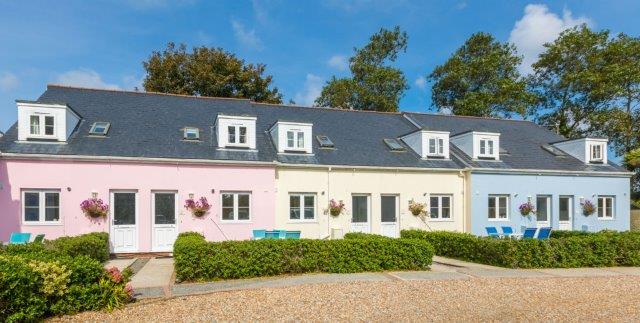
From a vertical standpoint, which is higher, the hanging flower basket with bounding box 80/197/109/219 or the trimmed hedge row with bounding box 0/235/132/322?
the hanging flower basket with bounding box 80/197/109/219

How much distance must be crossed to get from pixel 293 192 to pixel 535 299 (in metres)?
10.7

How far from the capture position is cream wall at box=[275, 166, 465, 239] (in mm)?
17766

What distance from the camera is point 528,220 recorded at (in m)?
20.5

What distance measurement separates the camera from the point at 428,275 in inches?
441

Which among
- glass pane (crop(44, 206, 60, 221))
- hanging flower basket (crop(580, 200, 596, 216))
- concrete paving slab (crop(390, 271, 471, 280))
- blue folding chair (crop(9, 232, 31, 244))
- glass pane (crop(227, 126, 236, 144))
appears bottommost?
concrete paving slab (crop(390, 271, 471, 280))

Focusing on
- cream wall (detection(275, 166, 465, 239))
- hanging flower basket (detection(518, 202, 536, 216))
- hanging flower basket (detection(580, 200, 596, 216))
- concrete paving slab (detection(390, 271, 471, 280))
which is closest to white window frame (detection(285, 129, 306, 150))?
cream wall (detection(275, 166, 465, 239))

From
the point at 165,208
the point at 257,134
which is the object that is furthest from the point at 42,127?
the point at 257,134

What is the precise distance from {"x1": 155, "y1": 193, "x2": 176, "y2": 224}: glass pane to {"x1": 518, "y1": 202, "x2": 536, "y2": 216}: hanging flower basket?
15255 millimetres

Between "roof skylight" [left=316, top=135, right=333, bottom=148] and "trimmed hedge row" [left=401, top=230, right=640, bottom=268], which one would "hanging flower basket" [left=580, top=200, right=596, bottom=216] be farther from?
"roof skylight" [left=316, top=135, right=333, bottom=148]

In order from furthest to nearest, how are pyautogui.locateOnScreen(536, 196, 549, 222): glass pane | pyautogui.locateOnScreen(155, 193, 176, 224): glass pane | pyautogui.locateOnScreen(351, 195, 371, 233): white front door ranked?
pyautogui.locateOnScreen(536, 196, 549, 222): glass pane
pyautogui.locateOnScreen(351, 195, 371, 233): white front door
pyautogui.locateOnScreen(155, 193, 176, 224): glass pane

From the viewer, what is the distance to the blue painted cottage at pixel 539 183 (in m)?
20.0

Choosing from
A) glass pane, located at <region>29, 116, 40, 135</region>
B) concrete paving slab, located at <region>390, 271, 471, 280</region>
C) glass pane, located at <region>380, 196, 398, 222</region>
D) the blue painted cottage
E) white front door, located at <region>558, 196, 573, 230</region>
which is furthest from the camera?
white front door, located at <region>558, 196, 573, 230</region>

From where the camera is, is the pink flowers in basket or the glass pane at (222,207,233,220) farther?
the pink flowers in basket

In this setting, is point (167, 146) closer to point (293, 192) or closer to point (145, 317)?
point (293, 192)
